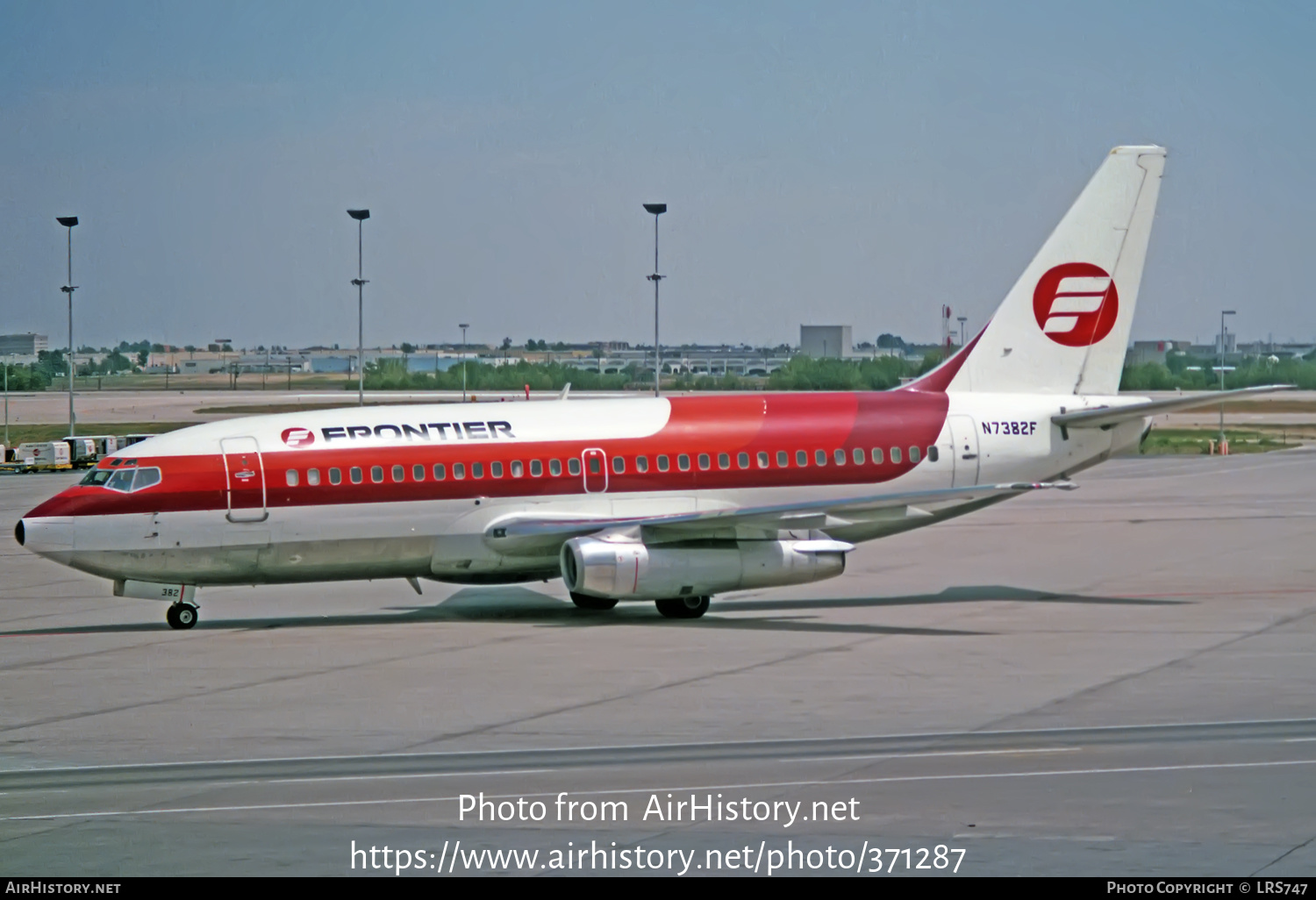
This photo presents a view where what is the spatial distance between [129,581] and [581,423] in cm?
898

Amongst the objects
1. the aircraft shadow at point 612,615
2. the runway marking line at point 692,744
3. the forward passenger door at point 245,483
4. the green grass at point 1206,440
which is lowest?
the green grass at point 1206,440

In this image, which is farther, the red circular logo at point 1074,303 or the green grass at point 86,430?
the green grass at point 86,430

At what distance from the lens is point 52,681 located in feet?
86.0

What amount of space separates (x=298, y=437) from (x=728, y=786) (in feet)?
56.1

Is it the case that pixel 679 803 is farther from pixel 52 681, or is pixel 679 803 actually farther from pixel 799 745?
pixel 52 681

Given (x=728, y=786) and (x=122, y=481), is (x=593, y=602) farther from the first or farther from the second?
(x=728, y=786)

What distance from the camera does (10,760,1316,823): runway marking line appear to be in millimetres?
17219

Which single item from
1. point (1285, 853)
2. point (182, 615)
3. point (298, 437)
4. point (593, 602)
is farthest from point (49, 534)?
point (1285, 853)

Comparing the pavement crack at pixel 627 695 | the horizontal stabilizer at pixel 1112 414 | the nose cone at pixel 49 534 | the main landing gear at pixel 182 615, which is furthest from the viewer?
the horizontal stabilizer at pixel 1112 414

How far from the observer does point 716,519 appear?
105 feet

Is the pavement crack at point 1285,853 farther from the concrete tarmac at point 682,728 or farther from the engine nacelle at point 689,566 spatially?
the engine nacelle at point 689,566

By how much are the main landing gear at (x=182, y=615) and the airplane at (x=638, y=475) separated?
4cm

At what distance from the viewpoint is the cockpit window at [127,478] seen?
104 ft

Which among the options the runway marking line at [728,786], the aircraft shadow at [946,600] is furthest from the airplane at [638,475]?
the runway marking line at [728,786]
